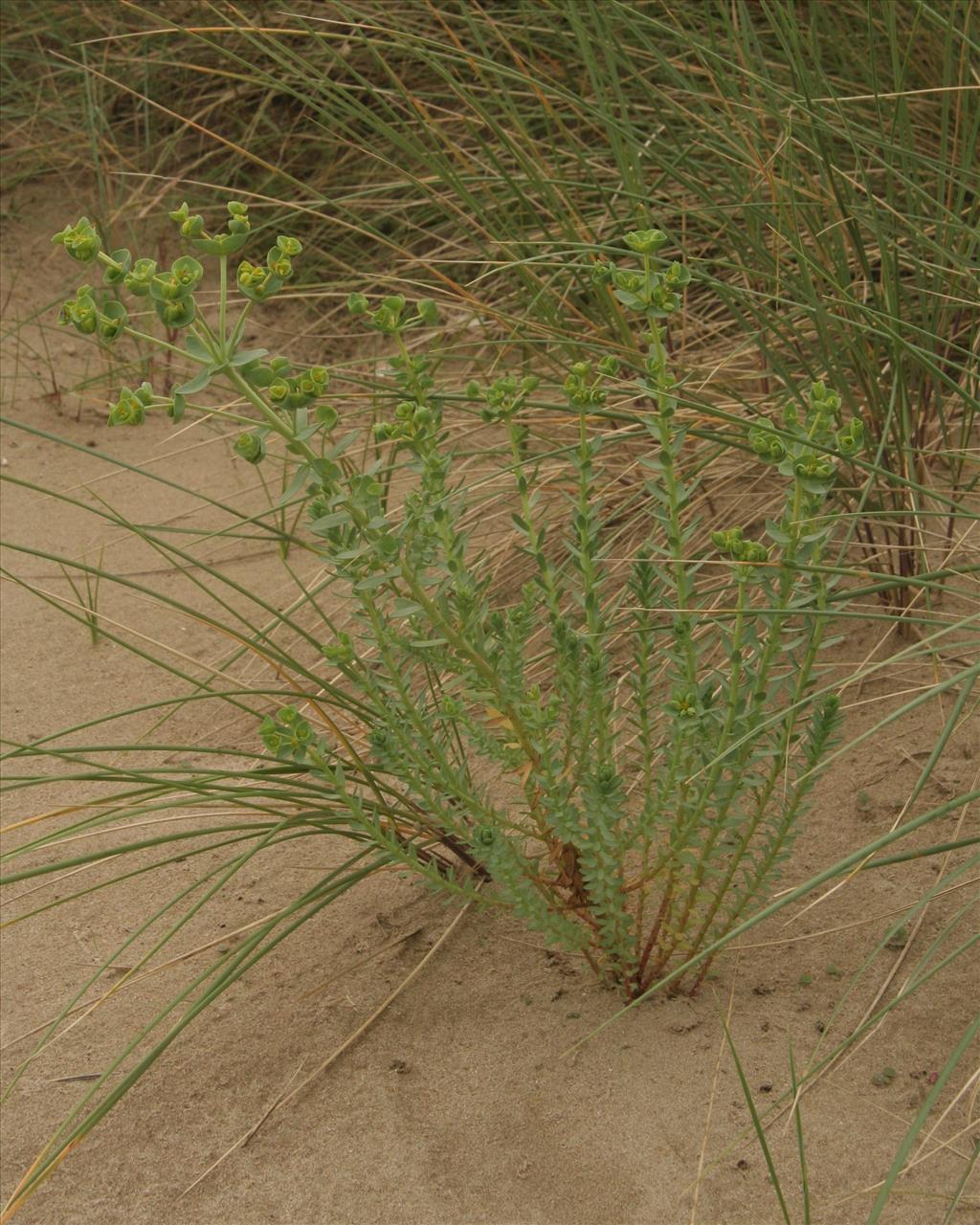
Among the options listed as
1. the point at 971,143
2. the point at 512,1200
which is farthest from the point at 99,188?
the point at 512,1200

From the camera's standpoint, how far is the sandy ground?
1433 mm

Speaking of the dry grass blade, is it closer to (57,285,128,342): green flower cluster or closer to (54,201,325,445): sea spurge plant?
(54,201,325,445): sea spurge plant

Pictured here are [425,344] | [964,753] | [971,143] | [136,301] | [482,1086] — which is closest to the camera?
[482,1086]

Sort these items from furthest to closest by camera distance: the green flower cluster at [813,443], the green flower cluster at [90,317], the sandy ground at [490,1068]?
the sandy ground at [490,1068], the green flower cluster at [813,443], the green flower cluster at [90,317]

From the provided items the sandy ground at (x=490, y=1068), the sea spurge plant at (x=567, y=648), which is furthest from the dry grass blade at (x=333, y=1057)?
the sea spurge plant at (x=567, y=648)

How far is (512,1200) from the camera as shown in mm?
1437

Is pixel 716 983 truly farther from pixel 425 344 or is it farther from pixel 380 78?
pixel 380 78

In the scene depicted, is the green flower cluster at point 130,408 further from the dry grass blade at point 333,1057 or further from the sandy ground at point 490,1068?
the dry grass blade at point 333,1057

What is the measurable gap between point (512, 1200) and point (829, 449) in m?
0.80

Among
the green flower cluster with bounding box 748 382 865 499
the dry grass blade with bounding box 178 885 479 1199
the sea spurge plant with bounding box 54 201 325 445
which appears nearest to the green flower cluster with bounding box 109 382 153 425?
the sea spurge plant with bounding box 54 201 325 445

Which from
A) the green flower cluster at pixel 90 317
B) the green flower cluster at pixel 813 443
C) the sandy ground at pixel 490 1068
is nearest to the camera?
the green flower cluster at pixel 90 317

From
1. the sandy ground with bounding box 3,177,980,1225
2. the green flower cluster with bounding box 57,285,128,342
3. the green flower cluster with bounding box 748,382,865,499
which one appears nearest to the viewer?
the green flower cluster with bounding box 57,285,128,342

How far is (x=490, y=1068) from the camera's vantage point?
5.19 ft

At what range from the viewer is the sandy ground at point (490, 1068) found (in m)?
1.43
